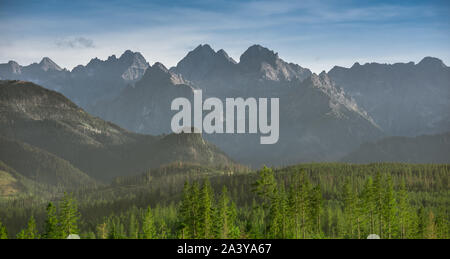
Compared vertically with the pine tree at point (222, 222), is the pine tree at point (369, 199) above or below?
above

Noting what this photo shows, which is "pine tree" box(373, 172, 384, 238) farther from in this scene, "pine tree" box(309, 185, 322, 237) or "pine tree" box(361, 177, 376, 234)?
"pine tree" box(309, 185, 322, 237)

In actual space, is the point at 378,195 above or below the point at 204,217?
above

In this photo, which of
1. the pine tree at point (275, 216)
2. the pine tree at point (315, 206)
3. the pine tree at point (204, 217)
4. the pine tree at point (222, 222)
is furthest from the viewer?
the pine tree at point (315, 206)

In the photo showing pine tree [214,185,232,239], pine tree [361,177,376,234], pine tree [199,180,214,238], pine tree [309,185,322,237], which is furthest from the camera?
pine tree [309,185,322,237]

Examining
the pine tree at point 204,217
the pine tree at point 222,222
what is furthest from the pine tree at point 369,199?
the pine tree at point 204,217

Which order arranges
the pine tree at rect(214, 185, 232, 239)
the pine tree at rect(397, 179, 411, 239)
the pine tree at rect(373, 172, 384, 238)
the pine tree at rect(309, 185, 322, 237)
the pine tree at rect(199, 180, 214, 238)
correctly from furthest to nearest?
the pine tree at rect(397, 179, 411, 239)
the pine tree at rect(309, 185, 322, 237)
the pine tree at rect(373, 172, 384, 238)
the pine tree at rect(214, 185, 232, 239)
the pine tree at rect(199, 180, 214, 238)

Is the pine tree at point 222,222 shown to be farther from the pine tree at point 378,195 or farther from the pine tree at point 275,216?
the pine tree at point 378,195

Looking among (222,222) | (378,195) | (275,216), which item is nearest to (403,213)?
(378,195)

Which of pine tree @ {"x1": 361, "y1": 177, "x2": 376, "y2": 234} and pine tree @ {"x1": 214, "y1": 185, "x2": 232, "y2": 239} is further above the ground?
pine tree @ {"x1": 361, "y1": 177, "x2": 376, "y2": 234}

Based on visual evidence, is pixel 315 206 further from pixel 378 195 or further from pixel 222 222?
pixel 222 222

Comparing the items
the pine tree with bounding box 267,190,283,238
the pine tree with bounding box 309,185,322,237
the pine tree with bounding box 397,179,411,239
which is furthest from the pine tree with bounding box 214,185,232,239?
the pine tree with bounding box 397,179,411,239

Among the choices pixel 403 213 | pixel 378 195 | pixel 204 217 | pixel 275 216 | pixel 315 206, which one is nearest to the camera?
pixel 204 217

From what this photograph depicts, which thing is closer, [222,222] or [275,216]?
[275,216]
